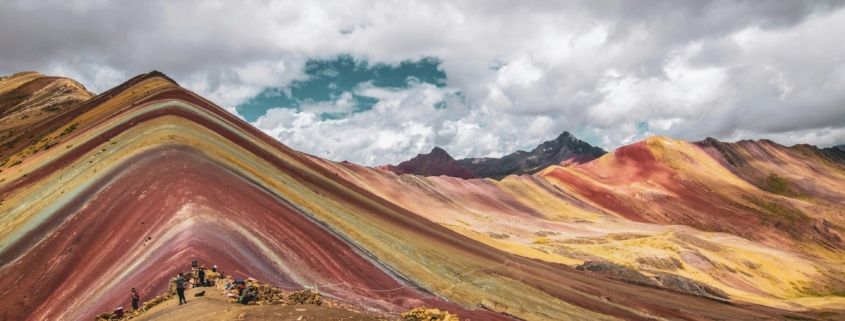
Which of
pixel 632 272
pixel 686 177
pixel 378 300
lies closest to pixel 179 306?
pixel 378 300

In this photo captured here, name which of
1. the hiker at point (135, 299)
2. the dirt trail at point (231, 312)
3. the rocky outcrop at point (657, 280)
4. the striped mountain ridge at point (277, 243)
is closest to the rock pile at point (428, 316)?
the dirt trail at point (231, 312)

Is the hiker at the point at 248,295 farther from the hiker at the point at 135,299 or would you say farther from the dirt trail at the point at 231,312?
the hiker at the point at 135,299

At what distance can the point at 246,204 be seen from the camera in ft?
94.4

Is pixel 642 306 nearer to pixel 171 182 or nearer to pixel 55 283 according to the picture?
pixel 171 182

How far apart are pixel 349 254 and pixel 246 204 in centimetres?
729

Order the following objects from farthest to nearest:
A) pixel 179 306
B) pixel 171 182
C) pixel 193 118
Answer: pixel 193 118
pixel 171 182
pixel 179 306

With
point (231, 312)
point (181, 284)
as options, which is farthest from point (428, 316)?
point (181, 284)

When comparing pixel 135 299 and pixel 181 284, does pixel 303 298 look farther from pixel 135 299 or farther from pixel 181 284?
pixel 135 299

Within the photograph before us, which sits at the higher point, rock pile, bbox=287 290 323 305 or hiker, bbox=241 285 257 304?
hiker, bbox=241 285 257 304

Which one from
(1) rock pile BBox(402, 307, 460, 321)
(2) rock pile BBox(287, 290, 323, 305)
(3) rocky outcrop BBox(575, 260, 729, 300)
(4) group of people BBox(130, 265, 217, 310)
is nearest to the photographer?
(1) rock pile BBox(402, 307, 460, 321)

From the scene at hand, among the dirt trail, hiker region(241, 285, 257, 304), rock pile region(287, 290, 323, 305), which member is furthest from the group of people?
rock pile region(287, 290, 323, 305)

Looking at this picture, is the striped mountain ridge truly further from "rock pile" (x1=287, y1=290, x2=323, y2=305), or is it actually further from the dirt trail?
"rock pile" (x1=287, y1=290, x2=323, y2=305)

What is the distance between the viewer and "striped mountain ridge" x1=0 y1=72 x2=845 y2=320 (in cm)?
2248

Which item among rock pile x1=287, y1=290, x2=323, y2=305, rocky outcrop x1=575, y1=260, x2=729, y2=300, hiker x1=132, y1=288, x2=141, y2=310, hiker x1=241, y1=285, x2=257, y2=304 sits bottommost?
rocky outcrop x1=575, y1=260, x2=729, y2=300
